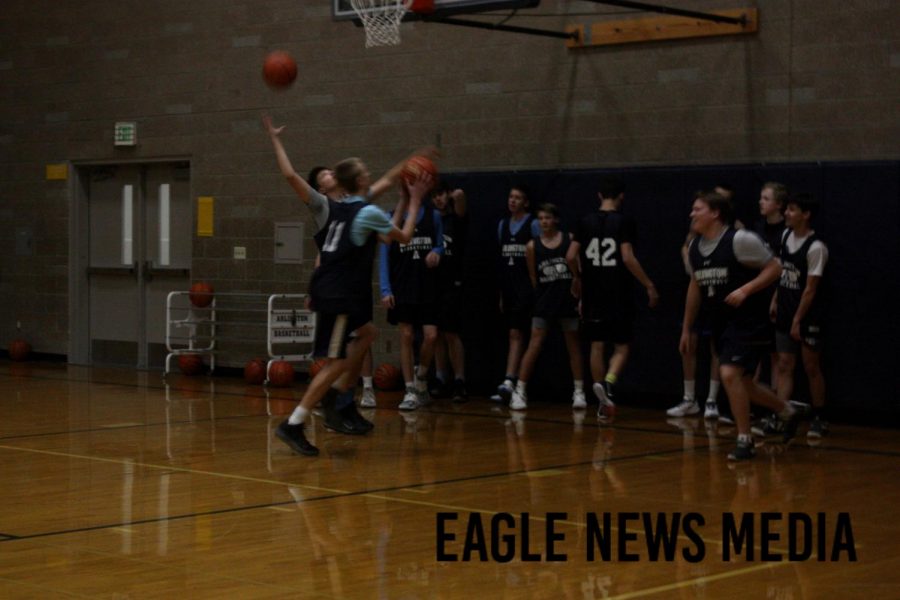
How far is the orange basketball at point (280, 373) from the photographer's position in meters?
14.3

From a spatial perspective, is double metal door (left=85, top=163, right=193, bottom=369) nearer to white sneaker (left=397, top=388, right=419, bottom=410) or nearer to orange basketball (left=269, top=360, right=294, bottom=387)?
orange basketball (left=269, top=360, right=294, bottom=387)

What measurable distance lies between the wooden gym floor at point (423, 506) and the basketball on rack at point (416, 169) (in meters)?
1.92

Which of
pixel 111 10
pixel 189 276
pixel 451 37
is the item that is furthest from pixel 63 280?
pixel 451 37

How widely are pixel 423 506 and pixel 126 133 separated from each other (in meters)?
10.6

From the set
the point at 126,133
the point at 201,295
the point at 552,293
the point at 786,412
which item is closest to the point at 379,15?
the point at 552,293

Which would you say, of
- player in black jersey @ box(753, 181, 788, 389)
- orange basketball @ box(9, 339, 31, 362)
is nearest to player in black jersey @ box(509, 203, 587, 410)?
player in black jersey @ box(753, 181, 788, 389)

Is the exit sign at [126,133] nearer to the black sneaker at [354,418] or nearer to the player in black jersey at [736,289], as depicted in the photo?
the black sneaker at [354,418]

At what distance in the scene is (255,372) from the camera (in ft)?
48.1

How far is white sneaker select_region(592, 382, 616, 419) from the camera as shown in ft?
36.8

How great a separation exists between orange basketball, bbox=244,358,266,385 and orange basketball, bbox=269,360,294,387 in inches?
10.5

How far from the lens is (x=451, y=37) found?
13898 mm

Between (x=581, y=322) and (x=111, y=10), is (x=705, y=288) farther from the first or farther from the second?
(x=111, y=10)

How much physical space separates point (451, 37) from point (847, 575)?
362 inches

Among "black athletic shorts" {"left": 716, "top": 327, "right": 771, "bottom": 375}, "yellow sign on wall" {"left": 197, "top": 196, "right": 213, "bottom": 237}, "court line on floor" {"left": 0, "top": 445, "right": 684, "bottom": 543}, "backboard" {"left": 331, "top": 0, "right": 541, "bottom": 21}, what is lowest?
"court line on floor" {"left": 0, "top": 445, "right": 684, "bottom": 543}
